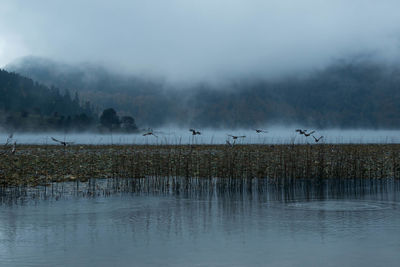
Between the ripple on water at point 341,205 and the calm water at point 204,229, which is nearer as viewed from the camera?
the calm water at point 204,229

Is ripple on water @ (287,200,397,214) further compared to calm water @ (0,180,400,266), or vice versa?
ripple on water @ (287,200,397,214)

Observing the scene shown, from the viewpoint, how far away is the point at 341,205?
77.8ft

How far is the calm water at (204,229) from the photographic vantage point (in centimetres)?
1468

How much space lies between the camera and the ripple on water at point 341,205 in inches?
899

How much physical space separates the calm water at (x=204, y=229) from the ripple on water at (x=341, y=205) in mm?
43

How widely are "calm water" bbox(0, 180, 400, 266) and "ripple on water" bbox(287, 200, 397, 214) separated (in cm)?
4

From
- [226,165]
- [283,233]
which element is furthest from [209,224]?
[226,165]

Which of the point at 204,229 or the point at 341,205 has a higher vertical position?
the point at 341,205

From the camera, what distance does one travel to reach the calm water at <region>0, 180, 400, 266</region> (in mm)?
14680

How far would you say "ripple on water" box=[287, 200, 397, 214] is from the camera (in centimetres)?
2283

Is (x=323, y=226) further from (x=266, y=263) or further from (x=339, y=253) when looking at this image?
(x=266, y=263)

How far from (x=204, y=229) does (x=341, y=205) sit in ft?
26.1

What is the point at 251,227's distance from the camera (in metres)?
18.9

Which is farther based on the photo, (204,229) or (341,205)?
(341,205)
